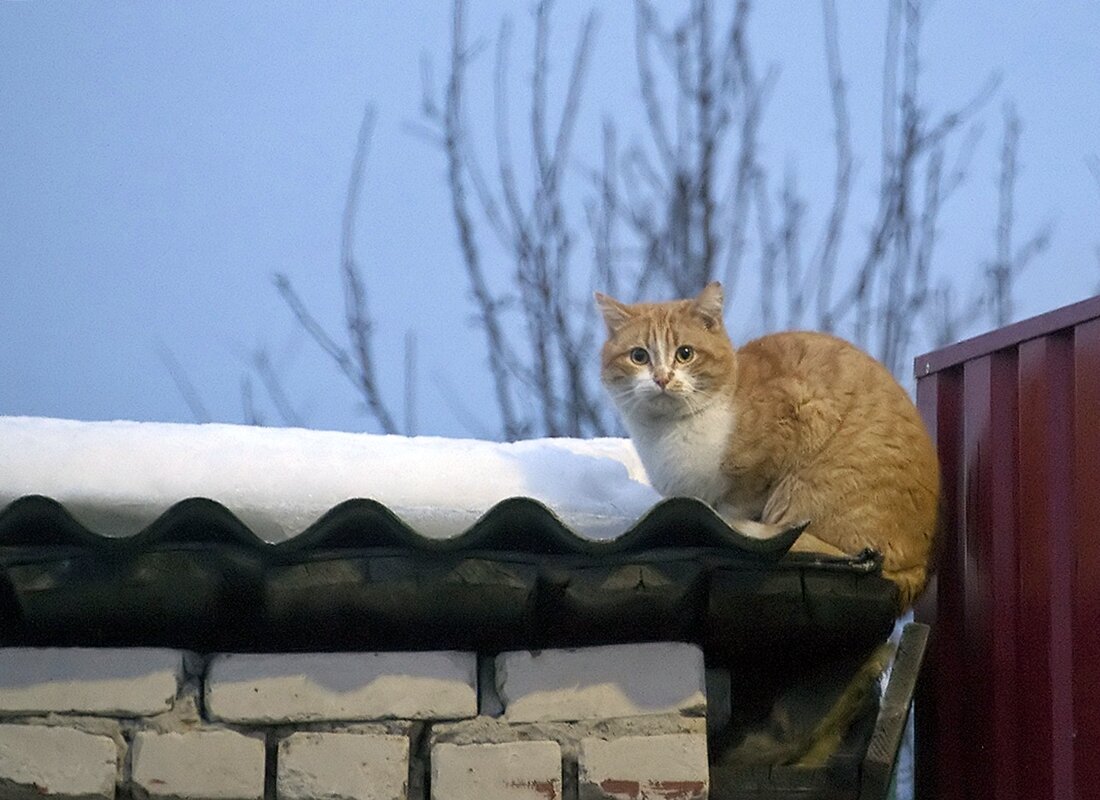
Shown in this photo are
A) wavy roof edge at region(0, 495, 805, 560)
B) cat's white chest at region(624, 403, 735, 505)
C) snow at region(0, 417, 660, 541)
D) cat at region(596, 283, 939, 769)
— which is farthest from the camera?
cat's white chest at region(624, 403, 735, 505)

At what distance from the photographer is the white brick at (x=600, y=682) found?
2.13 metres

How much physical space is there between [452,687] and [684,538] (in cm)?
48

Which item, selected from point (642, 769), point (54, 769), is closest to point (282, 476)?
point (54, 769)

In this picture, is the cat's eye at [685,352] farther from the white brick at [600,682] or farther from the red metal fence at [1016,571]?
the white brick at [600,682]

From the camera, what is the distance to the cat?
2346mm

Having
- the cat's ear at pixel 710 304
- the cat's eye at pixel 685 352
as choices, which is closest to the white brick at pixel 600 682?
the cat's eye at pixel 685 352

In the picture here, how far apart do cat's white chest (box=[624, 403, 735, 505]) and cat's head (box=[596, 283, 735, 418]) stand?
0.13ft

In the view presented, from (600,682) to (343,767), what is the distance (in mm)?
463

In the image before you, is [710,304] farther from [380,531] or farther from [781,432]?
[380,531]

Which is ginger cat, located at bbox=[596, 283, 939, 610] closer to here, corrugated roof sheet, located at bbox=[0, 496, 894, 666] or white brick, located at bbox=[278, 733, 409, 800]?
corrugated roof sheet, located at bbox=[0, 496, 894, 666]

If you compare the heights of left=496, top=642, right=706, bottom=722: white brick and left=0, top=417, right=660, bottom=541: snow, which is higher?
left=0, top=417, right=660, bottom=541: snow

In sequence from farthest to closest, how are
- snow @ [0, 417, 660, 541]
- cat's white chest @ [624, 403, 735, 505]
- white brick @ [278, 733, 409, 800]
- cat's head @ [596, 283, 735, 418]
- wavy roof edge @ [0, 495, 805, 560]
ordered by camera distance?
cat's head @ [596, 283, 735, 418], cat's white chest @ [624, 403, 735, 505], snow @ [0, 417, 660, 541], white brick @ [278, 733, 409, 800], wavy roof edge @ [0, 495, 805, 560]

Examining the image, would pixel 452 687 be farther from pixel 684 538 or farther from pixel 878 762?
pixel 878 762

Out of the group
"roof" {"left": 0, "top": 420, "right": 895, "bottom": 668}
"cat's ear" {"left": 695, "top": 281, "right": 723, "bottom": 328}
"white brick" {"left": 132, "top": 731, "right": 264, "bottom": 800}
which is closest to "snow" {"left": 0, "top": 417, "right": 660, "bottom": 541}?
"roof" {"left": 0, "top": 420, "right": 895, "bottom": 668}
